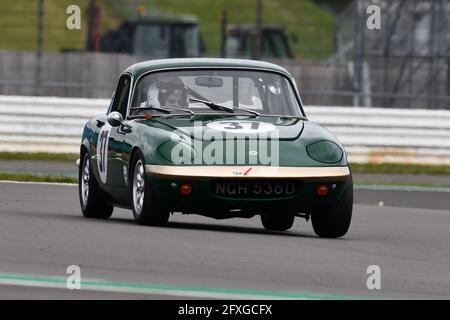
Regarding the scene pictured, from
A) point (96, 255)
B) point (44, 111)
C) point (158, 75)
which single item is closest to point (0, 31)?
point (44, 111)

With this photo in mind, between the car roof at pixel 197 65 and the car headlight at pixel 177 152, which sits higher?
the car roof at pixel 197 65

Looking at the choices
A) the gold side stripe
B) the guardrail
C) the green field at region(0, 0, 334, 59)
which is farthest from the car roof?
the green field at region(0, 0, 334, 59)

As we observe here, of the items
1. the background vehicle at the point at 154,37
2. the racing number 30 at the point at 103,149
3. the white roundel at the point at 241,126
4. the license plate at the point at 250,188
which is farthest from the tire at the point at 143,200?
the background vehicle at the point at 154,37

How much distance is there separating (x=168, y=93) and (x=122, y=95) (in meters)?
0.75

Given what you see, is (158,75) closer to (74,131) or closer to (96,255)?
(96,255)

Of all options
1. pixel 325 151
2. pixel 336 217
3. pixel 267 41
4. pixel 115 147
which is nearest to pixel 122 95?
pixel 115 147

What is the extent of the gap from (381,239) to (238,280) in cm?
335

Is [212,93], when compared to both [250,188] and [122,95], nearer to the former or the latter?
[122,95]

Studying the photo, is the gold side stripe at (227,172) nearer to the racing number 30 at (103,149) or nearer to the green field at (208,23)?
the racing number 30 at (103,149)

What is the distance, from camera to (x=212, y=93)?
11.8 metres

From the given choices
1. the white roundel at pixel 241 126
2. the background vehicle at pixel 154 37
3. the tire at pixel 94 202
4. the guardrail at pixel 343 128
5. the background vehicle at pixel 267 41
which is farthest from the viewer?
the background vehicle at pixel 267 41

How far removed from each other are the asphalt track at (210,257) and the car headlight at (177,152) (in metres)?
0.52

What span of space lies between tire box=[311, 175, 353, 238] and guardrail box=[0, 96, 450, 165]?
406 inches

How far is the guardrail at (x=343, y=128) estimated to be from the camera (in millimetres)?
21531
